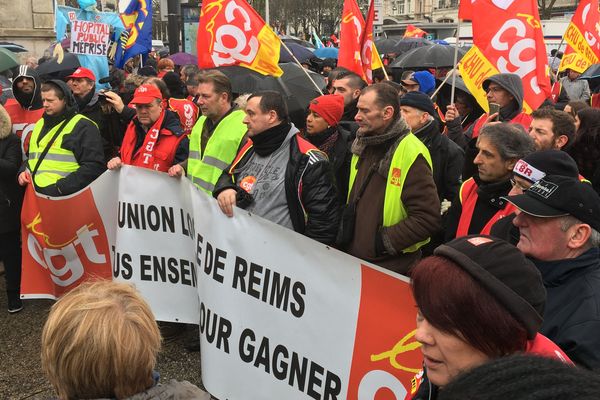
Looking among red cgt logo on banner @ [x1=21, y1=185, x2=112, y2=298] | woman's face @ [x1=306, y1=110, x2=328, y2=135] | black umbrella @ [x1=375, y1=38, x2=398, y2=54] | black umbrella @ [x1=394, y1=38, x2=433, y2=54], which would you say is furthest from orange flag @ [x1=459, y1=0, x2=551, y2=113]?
black umbrella @ [x1=375, y1=38, x2=398, y2=54]

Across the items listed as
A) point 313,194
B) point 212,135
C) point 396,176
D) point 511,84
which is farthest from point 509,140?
point 212,135

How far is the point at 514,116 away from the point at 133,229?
10.2ft

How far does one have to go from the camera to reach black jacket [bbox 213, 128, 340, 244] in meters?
3.53

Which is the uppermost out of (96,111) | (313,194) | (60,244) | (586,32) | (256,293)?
(586,32)

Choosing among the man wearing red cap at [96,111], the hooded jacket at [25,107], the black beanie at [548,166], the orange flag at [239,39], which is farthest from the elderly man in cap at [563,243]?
the hooded jacket at [25,107]

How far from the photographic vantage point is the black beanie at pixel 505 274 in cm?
143

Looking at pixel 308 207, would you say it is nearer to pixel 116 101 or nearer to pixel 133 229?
pixel 133 229

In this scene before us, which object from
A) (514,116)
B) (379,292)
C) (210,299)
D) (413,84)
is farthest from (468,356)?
(413,84)

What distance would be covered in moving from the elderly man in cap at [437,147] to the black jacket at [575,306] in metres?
2.23

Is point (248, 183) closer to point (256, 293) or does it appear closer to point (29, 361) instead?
point (256, 293)

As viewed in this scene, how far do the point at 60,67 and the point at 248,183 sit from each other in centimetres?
569

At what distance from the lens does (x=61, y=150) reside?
4.76 m

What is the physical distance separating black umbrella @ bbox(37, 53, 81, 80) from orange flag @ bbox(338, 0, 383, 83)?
146 inches

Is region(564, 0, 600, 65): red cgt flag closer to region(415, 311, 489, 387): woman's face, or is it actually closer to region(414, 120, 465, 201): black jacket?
region(414, 120, 465, 201): black jacket
